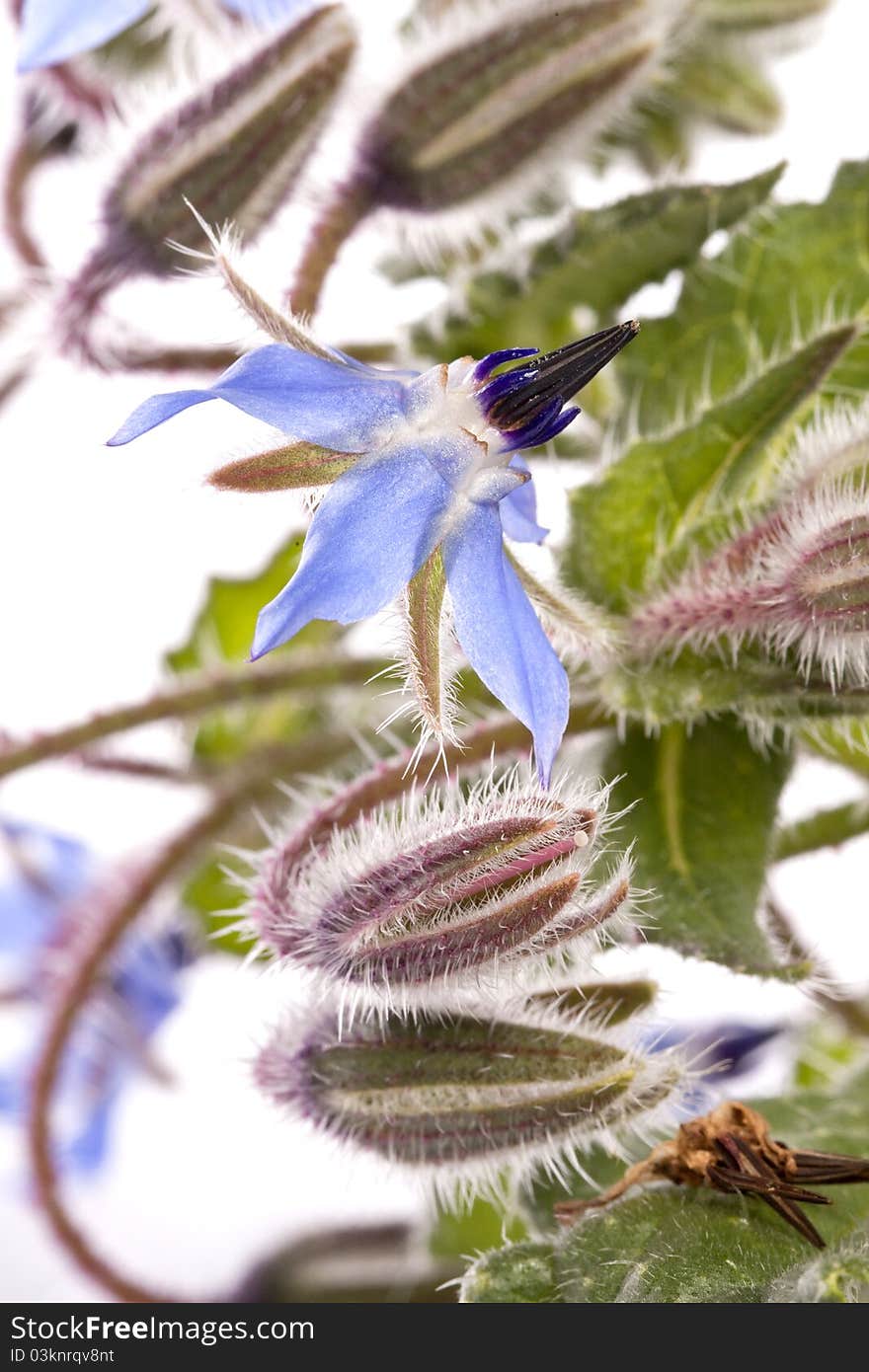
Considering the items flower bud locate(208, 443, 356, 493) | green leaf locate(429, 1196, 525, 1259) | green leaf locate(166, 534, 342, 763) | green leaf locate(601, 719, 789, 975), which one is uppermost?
flower bud locate(208, 443, 356, 493)


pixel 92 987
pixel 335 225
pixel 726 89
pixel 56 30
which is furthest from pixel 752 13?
pixel 92 987

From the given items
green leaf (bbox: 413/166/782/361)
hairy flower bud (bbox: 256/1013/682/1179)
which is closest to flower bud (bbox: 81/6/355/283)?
green leaf (bbox: 413/166/782/361)

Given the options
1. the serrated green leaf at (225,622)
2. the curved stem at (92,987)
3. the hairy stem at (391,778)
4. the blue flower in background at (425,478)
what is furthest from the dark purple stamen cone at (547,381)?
the serrated green leaf at (225,622)

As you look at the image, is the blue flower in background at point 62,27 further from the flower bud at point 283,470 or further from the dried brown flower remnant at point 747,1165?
the dried brown flower remnant at point 747,1165

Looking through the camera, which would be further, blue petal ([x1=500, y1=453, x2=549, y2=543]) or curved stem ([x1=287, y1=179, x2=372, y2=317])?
curved stem ([x1=287, y1=179, x2=372, y2=317])

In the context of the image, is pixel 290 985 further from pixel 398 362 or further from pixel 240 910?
pixel 398 362

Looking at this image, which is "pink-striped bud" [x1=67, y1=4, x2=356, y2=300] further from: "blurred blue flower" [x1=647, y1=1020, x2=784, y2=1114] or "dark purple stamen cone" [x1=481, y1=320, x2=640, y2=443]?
"blurred blue flower" [x1=647, y1=1020, x2=784, y2=1114]
